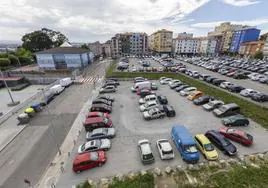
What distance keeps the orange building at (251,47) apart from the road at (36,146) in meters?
91.8

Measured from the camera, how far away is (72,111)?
23.3 meters

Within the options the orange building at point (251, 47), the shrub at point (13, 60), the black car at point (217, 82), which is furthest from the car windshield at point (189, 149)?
the orange building at point (251, 47)

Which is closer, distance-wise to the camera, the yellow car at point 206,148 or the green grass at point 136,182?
the green grass at point 136,182

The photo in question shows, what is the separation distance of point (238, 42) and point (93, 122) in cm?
10612

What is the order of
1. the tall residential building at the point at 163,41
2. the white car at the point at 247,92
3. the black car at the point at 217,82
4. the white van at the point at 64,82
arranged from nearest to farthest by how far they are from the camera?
the white car at the point at 247,92 < the black car at the point at 217,82 < the white van at the point at 64,82 < the tall residential building at the point at 163,41

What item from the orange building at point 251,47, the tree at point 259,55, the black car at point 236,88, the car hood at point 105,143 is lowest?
the car hood at point 105,143

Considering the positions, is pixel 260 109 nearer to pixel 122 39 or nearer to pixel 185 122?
pixel 185 122

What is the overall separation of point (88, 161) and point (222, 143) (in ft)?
40.4

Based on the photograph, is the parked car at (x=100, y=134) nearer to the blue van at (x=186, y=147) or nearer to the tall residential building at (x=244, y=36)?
the blue van at (x=186, y=147)

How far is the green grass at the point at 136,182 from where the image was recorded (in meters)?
10.5

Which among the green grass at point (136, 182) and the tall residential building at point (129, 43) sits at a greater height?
the tall residential building at point (129, 43)

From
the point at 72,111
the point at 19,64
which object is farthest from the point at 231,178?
the point at 19,64

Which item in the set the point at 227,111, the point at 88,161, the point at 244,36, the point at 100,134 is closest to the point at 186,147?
the point at 88,161

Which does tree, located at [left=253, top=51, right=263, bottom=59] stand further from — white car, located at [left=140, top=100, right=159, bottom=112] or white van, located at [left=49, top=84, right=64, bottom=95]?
white van, located at [left=49, top=84, right=64, bottom=95]
